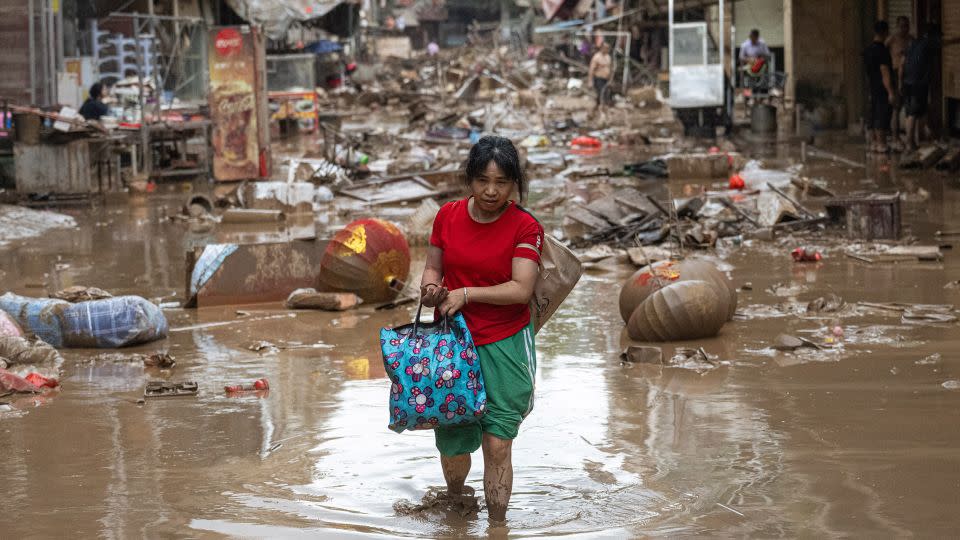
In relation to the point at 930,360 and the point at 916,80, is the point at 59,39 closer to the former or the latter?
the point at 916,80

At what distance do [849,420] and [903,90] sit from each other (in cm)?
1350

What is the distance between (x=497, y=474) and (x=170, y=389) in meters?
3.01

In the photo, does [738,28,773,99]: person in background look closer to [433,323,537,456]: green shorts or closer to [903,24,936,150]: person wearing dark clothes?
[903,24,936,150]: person wearing dark clothes

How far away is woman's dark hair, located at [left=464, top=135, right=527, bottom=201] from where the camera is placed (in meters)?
4.46

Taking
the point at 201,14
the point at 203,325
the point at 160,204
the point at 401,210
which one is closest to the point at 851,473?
the point at 203,325

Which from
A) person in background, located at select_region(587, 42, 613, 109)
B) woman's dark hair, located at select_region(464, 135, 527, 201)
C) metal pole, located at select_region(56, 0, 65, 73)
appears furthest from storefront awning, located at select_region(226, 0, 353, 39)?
woman's dark hair, located at select_region(464, 135, 527, 201)

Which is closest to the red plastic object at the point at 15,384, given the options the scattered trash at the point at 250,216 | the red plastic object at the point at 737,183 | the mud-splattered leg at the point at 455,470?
the mud-splattered leg at the point at 455,470

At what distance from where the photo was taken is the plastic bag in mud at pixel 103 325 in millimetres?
8375

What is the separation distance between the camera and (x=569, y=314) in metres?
9.19

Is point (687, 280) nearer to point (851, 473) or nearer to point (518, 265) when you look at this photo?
point (851, 473)

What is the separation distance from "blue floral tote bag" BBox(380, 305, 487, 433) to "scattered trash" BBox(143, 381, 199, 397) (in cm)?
286

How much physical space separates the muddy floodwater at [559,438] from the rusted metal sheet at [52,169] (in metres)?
7.46

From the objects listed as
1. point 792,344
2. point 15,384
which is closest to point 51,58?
point 15,384

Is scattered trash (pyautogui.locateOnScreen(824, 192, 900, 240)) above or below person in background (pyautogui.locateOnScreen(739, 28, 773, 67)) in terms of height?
below
